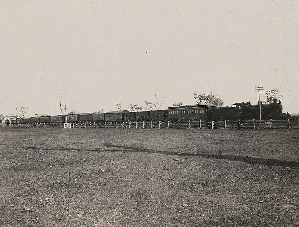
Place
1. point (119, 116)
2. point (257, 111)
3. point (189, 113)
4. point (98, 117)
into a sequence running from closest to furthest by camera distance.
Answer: point (257, 111)
point (189, 113)
point (119, 116)
point (98, 117)

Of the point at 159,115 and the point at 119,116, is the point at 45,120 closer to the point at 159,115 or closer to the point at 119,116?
the point at 119,116

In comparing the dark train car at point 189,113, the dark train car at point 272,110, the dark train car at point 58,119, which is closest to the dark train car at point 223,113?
the dark train car at point 189,113

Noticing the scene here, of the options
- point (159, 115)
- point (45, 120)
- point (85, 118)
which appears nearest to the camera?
point (159, 115)

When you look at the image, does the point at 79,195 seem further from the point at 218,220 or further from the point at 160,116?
the point at 160,116

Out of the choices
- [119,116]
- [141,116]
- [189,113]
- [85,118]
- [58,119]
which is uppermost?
[189,113]

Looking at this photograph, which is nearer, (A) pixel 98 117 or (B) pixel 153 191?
(B) pixel 153 191

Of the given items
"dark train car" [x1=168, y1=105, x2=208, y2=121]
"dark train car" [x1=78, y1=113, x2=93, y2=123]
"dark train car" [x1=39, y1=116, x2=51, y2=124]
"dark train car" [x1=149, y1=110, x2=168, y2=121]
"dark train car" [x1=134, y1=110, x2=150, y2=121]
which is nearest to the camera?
"dark train car" [x1=168, y1=105, x2=208, y2=121]

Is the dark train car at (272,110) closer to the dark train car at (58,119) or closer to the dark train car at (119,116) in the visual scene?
the dark train car at (119,116)

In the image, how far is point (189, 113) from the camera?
4178 centimetres

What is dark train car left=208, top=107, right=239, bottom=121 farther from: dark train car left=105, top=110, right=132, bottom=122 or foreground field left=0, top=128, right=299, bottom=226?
foreground field left=0, top=128, right=299, bottom=226

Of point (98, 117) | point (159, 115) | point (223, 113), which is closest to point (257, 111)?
point (223, 113)

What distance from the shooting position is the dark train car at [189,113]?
Answer: 40.5m

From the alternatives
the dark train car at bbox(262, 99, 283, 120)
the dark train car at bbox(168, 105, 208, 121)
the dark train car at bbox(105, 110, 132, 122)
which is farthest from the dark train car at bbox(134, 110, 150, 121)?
the dark train car at bbox(262, 99, 283, 120)

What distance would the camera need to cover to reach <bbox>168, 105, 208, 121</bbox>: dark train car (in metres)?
40.5
